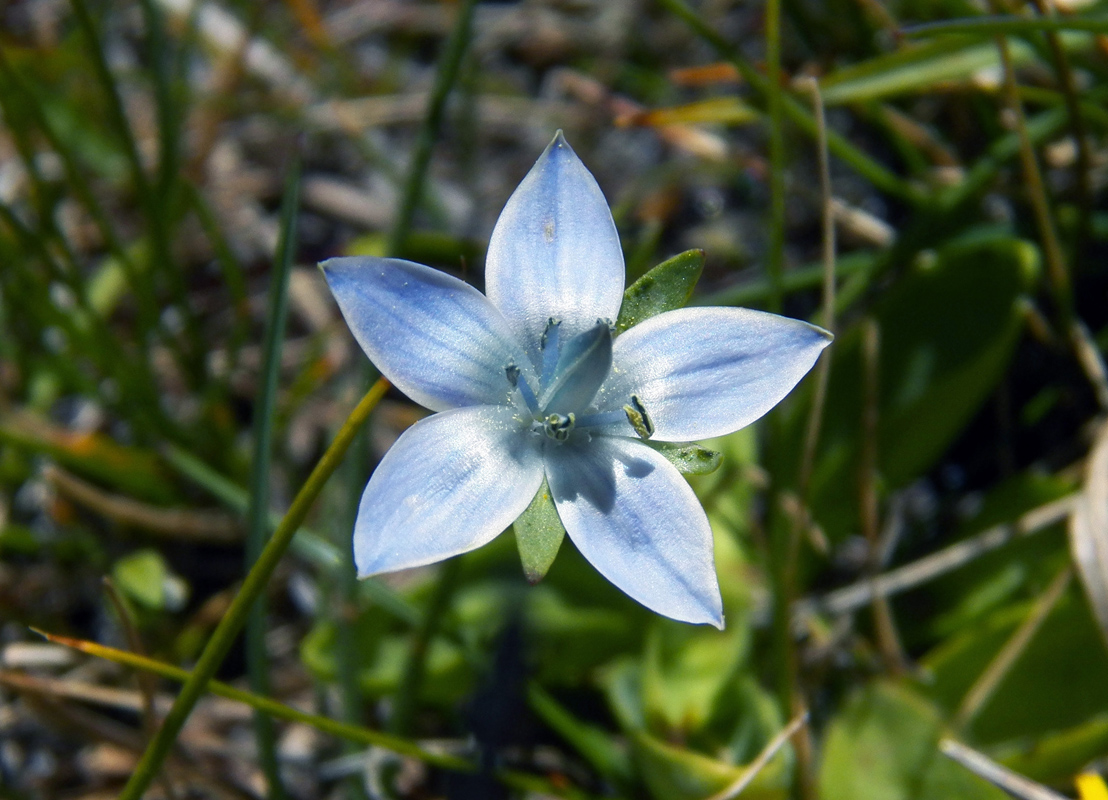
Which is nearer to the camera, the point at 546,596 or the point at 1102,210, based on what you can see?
the point at 546,596

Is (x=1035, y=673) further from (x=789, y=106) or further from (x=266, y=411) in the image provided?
(x=266, y=411)

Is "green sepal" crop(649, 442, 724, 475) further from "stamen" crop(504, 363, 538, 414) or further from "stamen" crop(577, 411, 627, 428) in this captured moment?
"stamen" crop(504, 363, 538, 414)

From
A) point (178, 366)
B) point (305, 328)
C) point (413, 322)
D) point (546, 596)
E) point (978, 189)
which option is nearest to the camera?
point (413, 322)

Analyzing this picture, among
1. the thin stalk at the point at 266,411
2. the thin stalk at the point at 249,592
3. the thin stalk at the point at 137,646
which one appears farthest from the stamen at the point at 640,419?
the thin stalk at the point at 137,646

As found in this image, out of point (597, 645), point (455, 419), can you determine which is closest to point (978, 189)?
point (597, 645)

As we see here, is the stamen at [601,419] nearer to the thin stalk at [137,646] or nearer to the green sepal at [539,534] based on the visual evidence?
the green sepal at [539,534]

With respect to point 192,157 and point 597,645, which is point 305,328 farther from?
point 597,645

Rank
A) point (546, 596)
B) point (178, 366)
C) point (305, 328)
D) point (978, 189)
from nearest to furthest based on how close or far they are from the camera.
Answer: point (546, 596) → point (978, 189) → point (178, 366) → point (305, 328)
